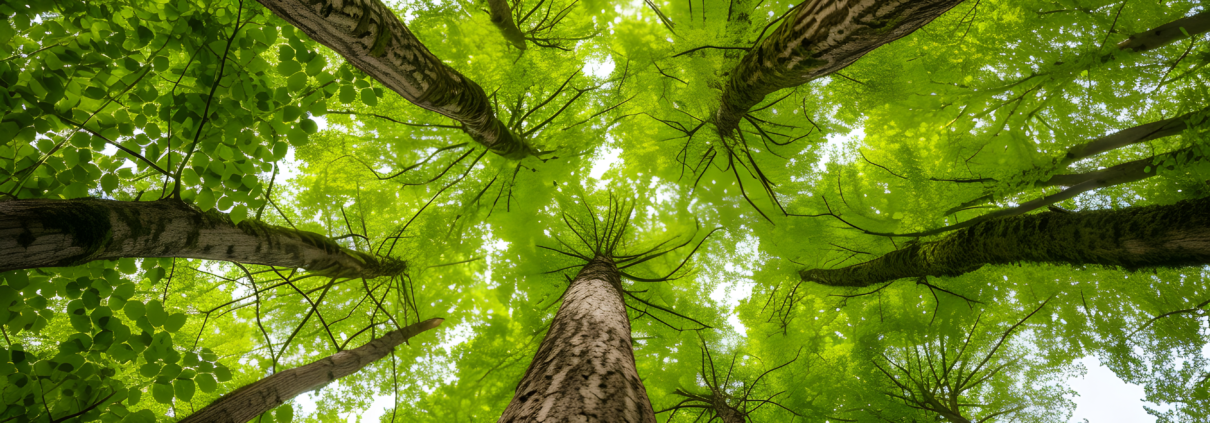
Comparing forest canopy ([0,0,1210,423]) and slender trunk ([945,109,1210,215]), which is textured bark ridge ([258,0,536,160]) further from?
slender trunk ([945,109,1210,215])

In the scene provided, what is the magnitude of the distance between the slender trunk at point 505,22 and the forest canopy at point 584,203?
0.07 m

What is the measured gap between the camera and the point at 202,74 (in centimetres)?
199

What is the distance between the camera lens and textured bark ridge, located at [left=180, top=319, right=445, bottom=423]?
2.41 meters

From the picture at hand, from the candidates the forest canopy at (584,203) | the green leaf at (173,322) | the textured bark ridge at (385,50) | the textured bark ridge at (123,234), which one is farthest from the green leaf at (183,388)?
the textured bark ridge at (385,50)

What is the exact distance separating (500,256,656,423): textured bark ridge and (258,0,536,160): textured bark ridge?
1642mm

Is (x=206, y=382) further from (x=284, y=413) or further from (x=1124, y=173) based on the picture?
(x=1124, y=173)

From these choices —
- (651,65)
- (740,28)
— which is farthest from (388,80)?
(740,28)

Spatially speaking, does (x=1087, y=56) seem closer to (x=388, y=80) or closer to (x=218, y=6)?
(x=388, y=80)

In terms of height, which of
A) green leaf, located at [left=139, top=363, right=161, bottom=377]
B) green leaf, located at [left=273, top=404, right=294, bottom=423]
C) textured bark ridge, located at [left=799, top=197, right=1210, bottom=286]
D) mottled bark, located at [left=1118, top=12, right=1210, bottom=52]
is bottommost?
green leaf, located at [left=273, top=404, right=294, bottom=423]

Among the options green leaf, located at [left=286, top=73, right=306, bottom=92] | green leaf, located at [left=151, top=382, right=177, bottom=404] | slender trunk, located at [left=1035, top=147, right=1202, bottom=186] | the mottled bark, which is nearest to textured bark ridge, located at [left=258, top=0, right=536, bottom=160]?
green leaf, located at [left=286, top=73, right=306, bottom=92]

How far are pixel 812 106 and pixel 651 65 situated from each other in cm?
200

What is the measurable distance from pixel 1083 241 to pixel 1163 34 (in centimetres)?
165

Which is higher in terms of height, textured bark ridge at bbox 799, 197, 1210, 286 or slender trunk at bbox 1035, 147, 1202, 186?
slender trunk at bbox 1035, 147, 1202, 186

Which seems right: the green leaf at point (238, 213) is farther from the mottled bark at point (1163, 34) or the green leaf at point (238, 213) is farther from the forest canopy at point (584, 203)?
the mottled bark at point (1163, 34)
